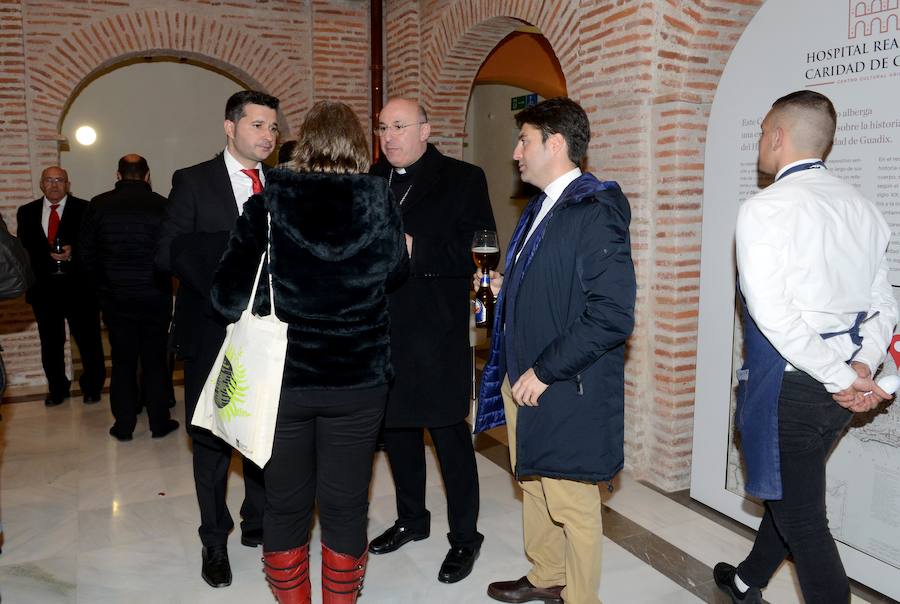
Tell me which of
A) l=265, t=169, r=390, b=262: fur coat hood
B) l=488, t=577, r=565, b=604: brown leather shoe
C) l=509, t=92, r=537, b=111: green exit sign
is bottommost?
l=488, t=577, r=565, b=604: brown leather shoe

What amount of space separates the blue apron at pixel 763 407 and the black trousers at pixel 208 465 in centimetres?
182

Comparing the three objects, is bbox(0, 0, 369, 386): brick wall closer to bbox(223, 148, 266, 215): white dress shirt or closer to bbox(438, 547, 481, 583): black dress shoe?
bbox(223, 148, 266, 215): white dress shirt

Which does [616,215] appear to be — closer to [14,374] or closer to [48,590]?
[48,590]

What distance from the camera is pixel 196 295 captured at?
9.30 ft

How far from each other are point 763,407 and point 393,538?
1.78m

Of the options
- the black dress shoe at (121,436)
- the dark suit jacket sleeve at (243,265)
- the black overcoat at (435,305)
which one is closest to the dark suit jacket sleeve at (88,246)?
the black dress shoe at (121,436)

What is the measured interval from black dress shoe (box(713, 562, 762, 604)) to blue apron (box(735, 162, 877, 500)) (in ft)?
2.15

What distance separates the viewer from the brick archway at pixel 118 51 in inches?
257

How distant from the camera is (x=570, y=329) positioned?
229 centimetres

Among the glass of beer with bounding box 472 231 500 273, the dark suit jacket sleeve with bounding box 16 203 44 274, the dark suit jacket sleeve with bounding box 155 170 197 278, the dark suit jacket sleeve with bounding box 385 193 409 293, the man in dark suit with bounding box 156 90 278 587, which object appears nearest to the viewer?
the dark suit jacket sleeve with bounding box 385 193 409 293

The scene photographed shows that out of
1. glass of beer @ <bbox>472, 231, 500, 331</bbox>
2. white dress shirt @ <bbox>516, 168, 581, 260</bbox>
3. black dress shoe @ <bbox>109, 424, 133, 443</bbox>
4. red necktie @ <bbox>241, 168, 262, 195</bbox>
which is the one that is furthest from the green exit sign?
white dress shirt @ <bbox>516, 168, 581, 260</bbox>

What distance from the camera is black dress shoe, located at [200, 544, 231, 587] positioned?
3119mm

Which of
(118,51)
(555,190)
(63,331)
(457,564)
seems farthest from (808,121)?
(118,51)

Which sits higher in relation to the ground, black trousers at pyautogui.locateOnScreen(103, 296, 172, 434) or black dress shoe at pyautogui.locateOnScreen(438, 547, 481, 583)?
black trousers at pyautogui.locateOnScreen(103, 296, 172, 434)
